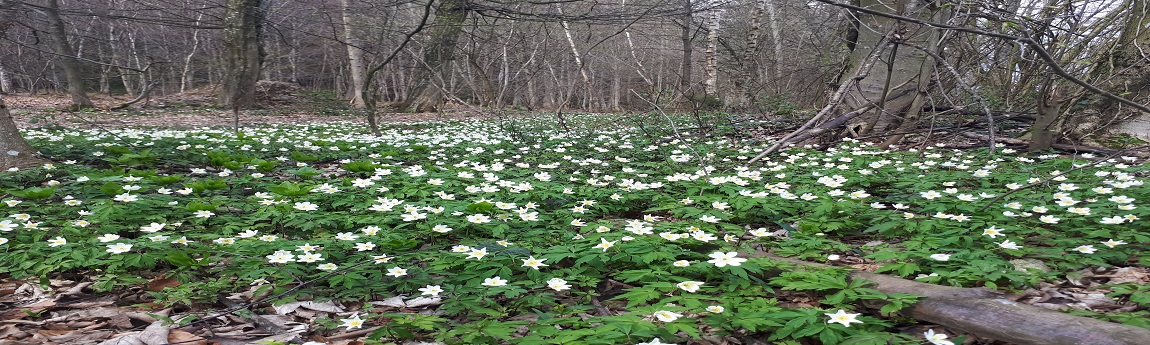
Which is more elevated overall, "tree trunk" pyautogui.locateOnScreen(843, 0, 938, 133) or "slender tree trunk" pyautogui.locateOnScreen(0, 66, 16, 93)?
"tree trunk" pyautogui.locateOnScreen(843, 0, 938, 133)

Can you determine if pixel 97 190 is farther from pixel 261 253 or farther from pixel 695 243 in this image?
pixel 695 243

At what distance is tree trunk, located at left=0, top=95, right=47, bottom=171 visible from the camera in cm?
484

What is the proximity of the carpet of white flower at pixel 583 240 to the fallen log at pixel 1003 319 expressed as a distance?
132mm

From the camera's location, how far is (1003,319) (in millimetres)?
1825

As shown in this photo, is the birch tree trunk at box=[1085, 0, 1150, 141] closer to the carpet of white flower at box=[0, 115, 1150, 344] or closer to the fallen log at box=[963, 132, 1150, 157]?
the fallen log at box=[963, 132, 1150, 157]

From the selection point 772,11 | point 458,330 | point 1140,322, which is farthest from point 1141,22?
point 772,11

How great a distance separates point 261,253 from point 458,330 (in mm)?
1285

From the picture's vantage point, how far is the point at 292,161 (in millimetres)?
6070

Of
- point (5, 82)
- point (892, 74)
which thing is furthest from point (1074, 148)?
point (5, 82)

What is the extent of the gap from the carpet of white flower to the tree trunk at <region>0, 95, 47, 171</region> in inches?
11.2

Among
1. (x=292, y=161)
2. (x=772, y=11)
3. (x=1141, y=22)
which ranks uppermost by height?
(x=772, y=11)

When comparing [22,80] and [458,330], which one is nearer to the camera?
[458,330]

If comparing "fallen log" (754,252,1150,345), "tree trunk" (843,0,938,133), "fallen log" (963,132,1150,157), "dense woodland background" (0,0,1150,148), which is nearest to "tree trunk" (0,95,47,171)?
"dense woodland background" (0,0,1150,148)

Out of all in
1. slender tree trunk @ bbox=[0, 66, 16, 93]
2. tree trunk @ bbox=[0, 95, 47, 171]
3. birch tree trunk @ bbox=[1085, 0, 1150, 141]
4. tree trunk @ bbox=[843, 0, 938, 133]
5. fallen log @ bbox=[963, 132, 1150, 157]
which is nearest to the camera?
tree trunk @ bbox=[0, 95, 47, 171]
